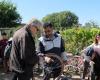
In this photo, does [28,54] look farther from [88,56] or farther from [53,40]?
[88,56]

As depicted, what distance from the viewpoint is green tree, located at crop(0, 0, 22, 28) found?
36594 millimetres

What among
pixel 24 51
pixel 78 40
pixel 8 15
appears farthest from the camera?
pixel 8 15


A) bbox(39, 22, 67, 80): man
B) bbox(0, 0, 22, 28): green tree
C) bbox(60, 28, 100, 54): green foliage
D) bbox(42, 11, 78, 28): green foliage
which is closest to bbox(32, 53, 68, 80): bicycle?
bbox(39, 22, 67, 80): man

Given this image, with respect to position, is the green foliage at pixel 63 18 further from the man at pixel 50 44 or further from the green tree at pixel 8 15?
the man at pixel 50 44

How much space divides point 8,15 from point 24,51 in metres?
32.5

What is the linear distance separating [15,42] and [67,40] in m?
12.0

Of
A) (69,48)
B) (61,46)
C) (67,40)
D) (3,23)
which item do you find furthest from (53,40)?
(3,23)

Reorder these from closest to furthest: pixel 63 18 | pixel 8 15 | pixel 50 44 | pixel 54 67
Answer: pixel 54 67, pixel 50 44, pixel 8 15, pixel 63 18

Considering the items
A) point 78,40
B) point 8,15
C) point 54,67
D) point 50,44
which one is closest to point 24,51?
point 54,67

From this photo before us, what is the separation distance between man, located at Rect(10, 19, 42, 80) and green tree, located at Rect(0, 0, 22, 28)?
100 ft

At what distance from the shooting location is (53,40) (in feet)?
22.4

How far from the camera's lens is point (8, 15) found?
3750 centimetres

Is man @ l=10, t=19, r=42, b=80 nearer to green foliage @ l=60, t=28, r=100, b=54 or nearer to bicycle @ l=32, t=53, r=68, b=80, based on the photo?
bicycle @ l=32, t=53, r=68, b=80

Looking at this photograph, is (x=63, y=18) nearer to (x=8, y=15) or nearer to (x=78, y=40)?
(x=8, y=15)
